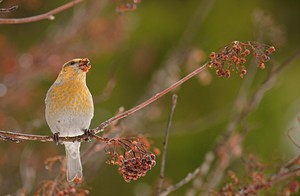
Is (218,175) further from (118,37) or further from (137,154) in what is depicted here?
(118,37)

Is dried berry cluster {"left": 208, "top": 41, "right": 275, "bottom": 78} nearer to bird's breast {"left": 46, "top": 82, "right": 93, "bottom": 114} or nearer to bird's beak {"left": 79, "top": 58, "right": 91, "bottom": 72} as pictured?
bird's beak {"left": 79, "top": 58, "right": 91, "bottom": 72}

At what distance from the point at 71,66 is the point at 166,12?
435cm

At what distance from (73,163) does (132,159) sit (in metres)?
1.05

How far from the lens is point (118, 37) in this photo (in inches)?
233

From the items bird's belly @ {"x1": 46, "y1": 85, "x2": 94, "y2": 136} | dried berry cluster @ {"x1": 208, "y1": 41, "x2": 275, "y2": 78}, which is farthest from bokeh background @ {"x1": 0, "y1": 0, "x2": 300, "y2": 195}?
dried berry cluster @ {"x1": 208, "y1": 41, "x2": 275, "y2": 78}

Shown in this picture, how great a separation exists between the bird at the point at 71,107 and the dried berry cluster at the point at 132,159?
2.75 feet

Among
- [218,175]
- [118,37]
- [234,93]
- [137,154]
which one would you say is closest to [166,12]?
[234,93]

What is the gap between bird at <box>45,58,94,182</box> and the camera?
12.0 feet

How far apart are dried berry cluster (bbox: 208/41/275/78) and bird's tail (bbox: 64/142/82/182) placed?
51.7 inches

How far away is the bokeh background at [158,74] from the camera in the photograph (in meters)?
5.92

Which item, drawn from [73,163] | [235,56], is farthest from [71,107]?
[235,56]

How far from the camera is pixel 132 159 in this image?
2719mm

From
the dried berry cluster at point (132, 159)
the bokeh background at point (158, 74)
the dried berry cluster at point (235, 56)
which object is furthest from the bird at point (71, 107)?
the bokeh background at point (158, 74)

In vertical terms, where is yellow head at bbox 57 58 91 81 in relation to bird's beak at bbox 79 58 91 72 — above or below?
above
